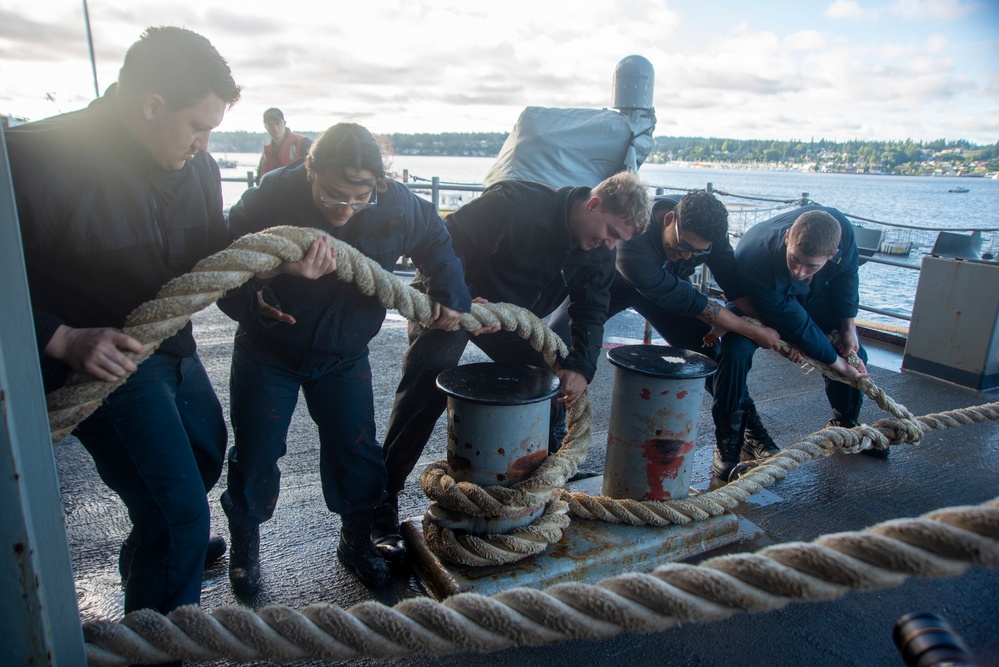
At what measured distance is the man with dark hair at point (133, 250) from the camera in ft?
5.59

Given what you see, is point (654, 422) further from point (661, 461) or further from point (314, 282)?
point (314, 282)

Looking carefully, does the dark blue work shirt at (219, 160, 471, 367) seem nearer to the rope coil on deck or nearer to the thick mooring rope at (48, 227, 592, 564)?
the thick mooring rope at (48, 227, 592, 564)

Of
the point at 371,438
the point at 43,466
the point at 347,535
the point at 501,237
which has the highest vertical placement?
the point at 501,237

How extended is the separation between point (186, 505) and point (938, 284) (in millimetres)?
5895

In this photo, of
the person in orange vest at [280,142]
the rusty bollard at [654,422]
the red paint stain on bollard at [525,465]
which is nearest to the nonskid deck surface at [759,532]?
the rusty bollard at [654,422]

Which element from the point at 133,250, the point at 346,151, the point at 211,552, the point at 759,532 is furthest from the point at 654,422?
the point at 133,250

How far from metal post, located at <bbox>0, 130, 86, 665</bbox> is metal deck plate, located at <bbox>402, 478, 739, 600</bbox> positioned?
4.56ft

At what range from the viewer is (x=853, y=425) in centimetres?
416

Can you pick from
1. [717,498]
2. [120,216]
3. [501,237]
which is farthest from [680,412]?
[120,216]

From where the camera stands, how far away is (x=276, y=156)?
7.95m

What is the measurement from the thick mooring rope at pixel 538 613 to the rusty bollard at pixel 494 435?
972mm

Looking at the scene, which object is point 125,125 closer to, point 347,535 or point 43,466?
point 43,466

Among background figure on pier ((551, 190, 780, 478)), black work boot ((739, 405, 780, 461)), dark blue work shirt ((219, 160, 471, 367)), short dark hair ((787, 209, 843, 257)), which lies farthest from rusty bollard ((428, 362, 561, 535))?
black work boot ((739, 405, 780, 461))

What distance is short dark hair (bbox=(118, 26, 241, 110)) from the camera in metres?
1.74
